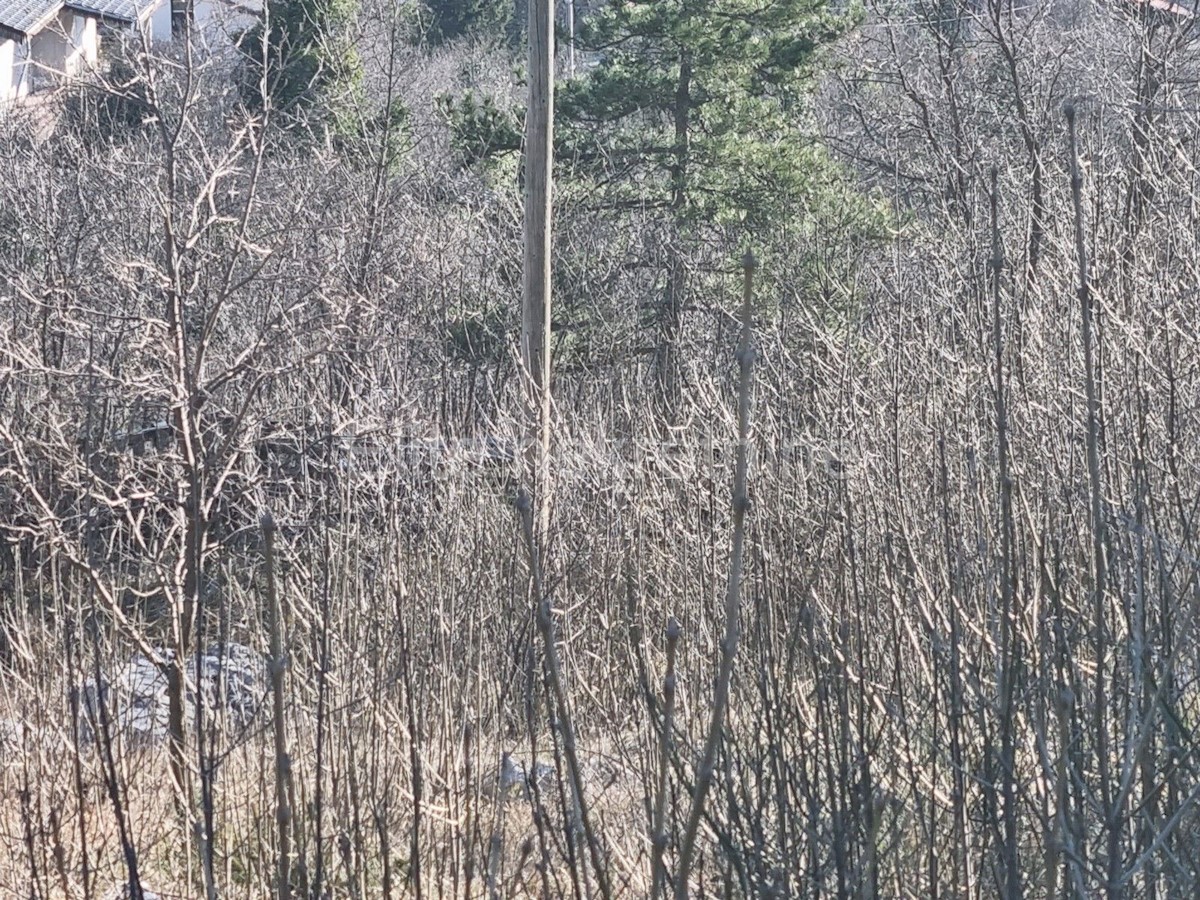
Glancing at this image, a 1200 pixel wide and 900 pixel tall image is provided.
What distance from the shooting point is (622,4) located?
14000mm

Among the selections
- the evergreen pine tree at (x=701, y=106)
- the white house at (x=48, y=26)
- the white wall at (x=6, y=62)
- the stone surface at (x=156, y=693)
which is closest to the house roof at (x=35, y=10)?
the white house at (x=48, y=26)

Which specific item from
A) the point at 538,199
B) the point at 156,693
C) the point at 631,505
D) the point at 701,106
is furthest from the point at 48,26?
the point at 156,693

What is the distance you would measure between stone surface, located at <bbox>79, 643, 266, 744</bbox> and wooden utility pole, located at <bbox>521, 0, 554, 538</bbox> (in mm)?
2641

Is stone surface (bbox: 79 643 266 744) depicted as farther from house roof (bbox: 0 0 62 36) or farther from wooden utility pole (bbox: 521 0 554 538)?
house roof (bbox: 0 0 62 36)

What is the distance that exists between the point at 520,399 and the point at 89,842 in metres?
5.64

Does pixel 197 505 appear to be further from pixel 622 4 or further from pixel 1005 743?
pixel 622 4

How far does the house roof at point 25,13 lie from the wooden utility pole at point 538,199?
22364 millimetres

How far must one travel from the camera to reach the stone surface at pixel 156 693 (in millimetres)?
4625

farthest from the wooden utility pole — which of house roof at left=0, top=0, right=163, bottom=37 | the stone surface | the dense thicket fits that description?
house roof at left=0, top=0, right=163, bottom=37

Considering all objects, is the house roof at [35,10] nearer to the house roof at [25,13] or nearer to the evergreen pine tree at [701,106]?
the house roof at [25,13]

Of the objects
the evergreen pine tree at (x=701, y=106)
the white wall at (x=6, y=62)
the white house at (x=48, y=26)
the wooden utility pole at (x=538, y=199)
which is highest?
the white house at (x=48, y=26)

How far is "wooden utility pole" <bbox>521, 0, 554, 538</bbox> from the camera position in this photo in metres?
9.37

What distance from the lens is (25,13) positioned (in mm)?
31297

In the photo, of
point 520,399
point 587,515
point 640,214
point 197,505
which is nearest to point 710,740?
point 197,505
